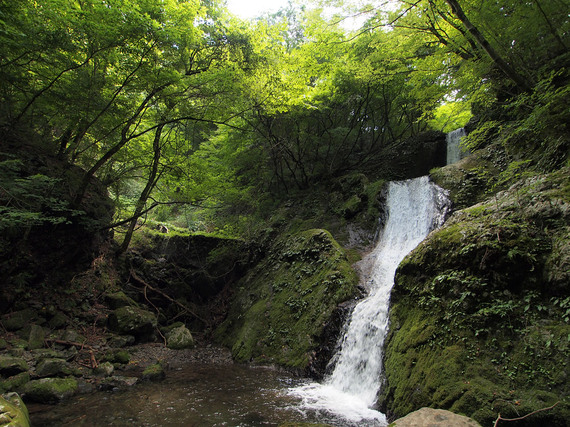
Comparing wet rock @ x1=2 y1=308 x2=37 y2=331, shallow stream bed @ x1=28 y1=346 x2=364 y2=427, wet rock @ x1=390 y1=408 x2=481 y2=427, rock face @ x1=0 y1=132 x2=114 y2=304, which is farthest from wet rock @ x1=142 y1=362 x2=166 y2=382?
wet rock @ x1=390 y1=408 x2=481 y2=427

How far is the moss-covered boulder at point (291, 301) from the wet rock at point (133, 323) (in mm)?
2578

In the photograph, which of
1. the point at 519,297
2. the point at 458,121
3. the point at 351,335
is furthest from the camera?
the point at 458,121

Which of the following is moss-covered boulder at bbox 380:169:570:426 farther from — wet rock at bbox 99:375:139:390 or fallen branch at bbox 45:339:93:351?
fallen branch at bbox 45:339:93:351

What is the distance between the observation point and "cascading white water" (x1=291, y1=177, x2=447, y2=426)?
209 inches

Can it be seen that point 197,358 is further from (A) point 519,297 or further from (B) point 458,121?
(B) point 458,121

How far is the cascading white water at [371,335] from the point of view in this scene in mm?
5305

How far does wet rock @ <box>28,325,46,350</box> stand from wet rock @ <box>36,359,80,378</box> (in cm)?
114

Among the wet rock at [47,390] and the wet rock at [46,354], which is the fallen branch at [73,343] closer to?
the wet rock at [46,354]

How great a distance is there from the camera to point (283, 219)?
46.0 ft

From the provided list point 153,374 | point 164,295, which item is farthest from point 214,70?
point 164,295

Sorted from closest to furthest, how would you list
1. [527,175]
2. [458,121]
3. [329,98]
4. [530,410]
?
[530,410]
[527,175]
[329,98]
[458,121]

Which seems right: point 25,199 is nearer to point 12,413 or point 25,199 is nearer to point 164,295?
point 12,413

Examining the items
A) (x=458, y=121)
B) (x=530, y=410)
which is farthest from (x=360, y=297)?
(x=458, y=121)

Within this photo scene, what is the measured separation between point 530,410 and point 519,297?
4.96ft
